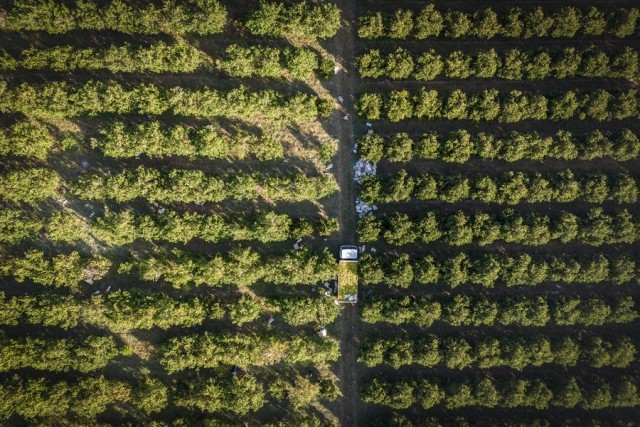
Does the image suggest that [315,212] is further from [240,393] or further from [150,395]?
[150,395]

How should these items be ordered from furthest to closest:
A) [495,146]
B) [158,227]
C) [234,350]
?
[495,146]
[158,227]
[234,350]

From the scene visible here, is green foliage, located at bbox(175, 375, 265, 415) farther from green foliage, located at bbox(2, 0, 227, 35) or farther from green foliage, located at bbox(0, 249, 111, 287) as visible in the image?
green foliage, located at bbox(2, 0, 227, 35)

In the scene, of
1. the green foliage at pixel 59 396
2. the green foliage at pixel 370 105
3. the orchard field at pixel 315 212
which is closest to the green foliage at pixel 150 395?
the orchard field at pixel 315 212

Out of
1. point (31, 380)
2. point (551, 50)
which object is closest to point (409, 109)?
point (551, 50)

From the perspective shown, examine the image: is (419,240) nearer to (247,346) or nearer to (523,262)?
(523,262)

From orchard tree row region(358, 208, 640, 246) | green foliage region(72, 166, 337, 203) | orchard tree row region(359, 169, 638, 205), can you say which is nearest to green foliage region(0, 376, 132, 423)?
green foliage region(72, 166, 337, 203)

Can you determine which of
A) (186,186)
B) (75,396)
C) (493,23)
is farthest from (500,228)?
(75,396)
